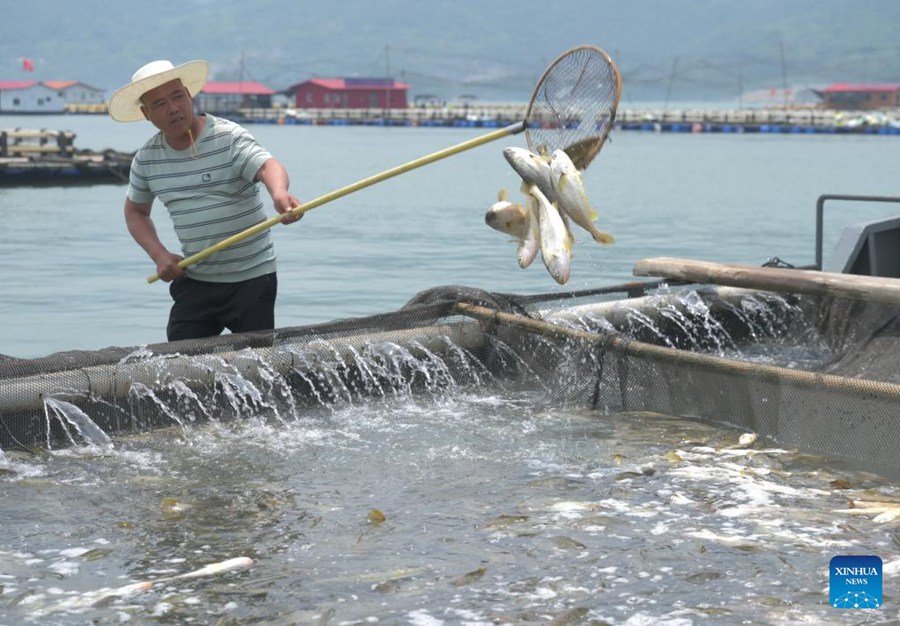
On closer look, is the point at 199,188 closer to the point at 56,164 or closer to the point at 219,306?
the point at 219,306

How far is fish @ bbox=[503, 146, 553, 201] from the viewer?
7211 millimetres

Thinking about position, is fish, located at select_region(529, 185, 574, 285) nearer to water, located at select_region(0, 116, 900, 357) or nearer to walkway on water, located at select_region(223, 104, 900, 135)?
water, located at select_region(0, 116, 900, 357)

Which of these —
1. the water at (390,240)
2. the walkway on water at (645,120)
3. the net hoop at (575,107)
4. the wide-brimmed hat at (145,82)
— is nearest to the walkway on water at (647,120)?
the walkway on water at (645,120)

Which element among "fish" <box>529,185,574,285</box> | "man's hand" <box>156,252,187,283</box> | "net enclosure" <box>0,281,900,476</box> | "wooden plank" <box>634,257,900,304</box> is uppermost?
"fish" <box>529,185,574,285</box>

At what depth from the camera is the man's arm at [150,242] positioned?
7734 millimetres

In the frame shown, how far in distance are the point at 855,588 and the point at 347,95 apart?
186 metres

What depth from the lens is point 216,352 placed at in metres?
8.09

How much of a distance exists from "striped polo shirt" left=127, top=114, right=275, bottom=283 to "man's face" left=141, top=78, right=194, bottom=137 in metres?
0.13

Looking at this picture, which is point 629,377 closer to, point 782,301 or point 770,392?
point 770,392

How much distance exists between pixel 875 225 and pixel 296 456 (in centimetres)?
638

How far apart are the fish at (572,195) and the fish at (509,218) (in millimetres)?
235


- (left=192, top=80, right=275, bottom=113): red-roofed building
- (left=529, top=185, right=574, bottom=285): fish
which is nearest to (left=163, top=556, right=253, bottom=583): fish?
(left=529, top=185, right=574, bottom=285): fish

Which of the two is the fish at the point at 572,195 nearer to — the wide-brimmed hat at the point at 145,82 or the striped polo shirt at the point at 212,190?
the striped polo shirt at the point at 212,190

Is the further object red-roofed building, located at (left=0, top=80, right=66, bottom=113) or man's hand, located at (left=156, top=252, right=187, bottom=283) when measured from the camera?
red-roofed building, located at (left=0, top=80, right=66, bottom=113)
